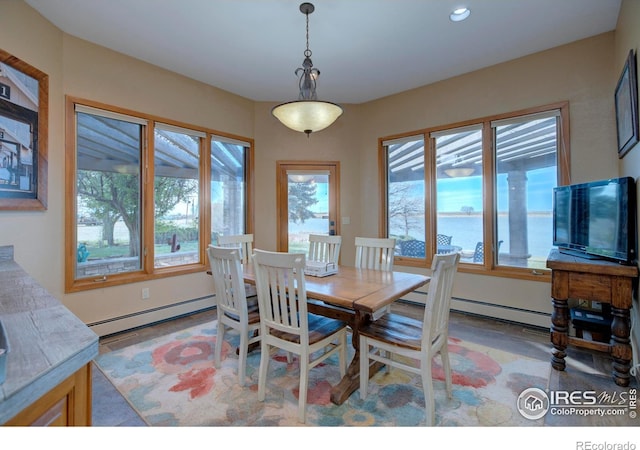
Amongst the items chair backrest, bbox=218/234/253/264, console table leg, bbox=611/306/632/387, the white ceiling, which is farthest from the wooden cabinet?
console table leg, bbox=611/306/632/387

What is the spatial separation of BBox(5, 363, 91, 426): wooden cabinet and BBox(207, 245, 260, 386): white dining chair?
1209mm

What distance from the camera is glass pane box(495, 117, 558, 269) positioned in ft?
10.3

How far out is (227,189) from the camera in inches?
164

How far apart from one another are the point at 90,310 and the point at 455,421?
10.6 feet

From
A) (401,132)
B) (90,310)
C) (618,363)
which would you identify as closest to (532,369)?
(618,363)

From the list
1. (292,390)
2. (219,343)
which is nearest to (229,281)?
(219,343)

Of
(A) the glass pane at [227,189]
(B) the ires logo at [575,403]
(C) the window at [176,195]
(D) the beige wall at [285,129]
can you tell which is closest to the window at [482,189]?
(D) the beige wall at [285,129]

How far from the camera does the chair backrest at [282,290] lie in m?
1.74

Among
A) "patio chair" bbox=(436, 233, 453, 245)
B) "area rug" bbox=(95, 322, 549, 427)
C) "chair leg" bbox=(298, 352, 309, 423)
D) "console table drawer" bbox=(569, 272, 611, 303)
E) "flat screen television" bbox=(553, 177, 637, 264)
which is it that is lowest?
"area rug" bbox=(95, 322, 549, 427)

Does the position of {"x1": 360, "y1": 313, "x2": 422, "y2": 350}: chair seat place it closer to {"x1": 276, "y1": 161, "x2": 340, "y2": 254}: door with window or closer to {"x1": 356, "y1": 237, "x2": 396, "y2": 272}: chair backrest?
{"x1": 356, "y1": 237, "x2": 396, "y2": 272}: chair backrest

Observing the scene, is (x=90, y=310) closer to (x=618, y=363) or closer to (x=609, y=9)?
(x=618, y=363)

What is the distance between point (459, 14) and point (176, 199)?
3.41 metres

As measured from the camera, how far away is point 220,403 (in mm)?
1927

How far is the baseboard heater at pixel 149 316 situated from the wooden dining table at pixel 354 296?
155cm
